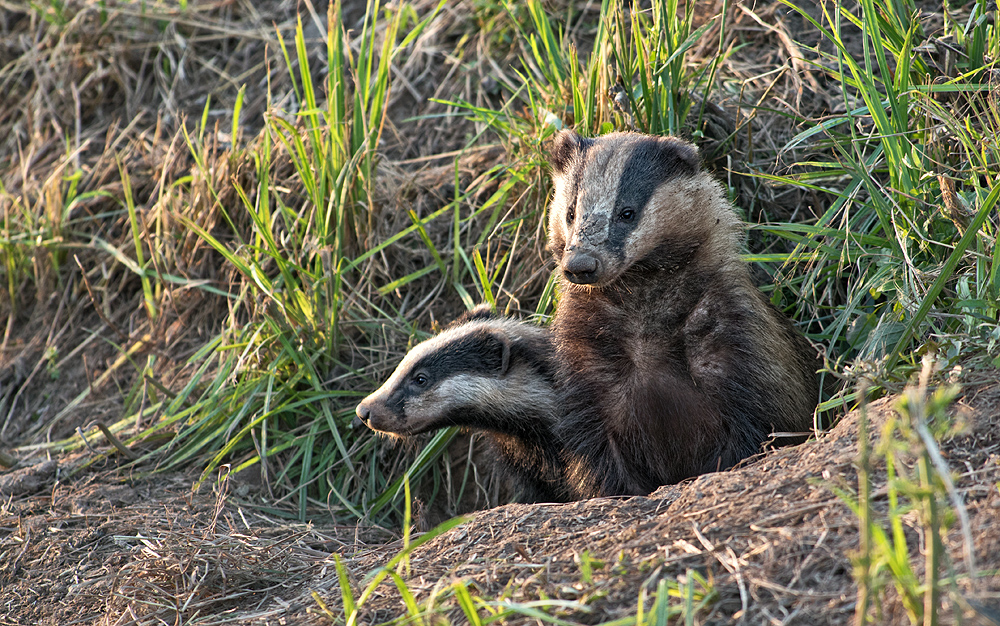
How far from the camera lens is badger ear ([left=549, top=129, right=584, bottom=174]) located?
4016mm

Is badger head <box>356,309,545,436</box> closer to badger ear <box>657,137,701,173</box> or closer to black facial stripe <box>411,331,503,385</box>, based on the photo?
black facial stripe <box>411,331,503,385</box>

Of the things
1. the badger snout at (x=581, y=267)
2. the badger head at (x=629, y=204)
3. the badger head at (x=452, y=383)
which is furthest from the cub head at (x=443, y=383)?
the badger snout at (x=581, y=267)

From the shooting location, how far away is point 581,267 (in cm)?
345

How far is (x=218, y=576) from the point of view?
3.24m

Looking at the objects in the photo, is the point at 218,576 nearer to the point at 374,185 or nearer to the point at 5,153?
the point at 374,185

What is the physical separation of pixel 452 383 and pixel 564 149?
1199mm

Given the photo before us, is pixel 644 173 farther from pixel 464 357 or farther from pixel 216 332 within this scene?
pixel 216 332

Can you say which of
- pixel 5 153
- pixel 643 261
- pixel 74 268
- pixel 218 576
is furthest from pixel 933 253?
pixel 5 153

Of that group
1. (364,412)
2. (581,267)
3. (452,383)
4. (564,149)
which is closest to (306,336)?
(364,412)

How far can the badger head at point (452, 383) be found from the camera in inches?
166

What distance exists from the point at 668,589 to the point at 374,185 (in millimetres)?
3296

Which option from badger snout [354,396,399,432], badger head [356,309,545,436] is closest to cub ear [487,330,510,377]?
badger head [356,309,545,436]

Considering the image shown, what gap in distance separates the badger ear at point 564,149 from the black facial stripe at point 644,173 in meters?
0.29

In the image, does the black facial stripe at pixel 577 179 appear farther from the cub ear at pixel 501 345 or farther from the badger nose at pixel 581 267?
the cub ear at pixel 501 345
